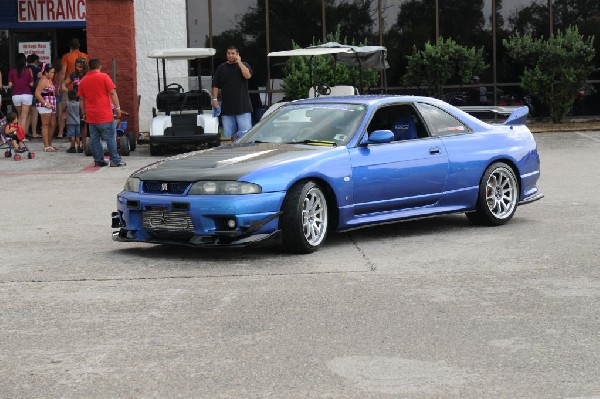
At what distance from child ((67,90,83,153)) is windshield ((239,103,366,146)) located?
35.2 ft

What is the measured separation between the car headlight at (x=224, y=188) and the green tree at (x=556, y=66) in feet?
62.0

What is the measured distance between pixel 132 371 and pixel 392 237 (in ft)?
17.4

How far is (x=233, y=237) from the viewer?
968 cm

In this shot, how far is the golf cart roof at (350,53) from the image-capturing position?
77.1 ft

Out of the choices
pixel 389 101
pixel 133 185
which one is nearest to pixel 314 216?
pixel 133 185

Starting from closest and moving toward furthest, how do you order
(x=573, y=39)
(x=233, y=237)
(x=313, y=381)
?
1. (x=313, y=381)
2. (x=233, y=237)
3. (x=573, y=39)

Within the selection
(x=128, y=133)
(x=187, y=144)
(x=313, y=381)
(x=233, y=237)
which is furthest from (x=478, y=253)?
(x=128, y=133)

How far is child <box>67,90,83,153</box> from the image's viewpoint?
21.8 metres

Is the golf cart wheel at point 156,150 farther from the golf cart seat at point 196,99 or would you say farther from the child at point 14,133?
the child at point 14,133

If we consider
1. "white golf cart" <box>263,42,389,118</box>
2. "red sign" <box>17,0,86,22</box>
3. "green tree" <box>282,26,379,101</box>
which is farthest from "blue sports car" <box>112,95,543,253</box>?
"red sign" <box>17,0,86,22</box>

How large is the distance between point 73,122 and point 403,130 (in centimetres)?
1195

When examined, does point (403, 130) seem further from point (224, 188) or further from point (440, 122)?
point (224, 188)

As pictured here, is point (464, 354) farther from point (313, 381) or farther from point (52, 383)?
point (52, 383)

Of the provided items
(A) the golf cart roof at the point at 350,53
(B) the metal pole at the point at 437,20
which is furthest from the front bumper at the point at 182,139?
(B) the metal pole at the point at 437,20
